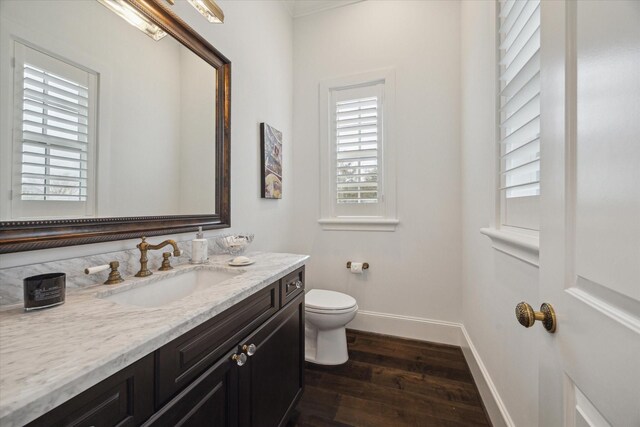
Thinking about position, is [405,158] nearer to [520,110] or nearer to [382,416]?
[520,110]

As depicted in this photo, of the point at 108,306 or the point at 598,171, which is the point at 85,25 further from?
the point at 598,171

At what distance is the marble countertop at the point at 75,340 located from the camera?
15.2 inches

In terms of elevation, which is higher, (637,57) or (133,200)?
(637,57)

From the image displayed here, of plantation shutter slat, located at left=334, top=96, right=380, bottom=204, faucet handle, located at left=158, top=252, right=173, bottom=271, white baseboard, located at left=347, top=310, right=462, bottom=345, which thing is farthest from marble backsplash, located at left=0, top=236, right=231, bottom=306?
white baseboard, located at left=347, top=310, right=462, bottom=345

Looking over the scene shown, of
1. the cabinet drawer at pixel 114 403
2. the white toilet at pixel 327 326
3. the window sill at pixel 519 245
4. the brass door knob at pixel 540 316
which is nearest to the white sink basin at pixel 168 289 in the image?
the cabinet drawer at pixel 114 403

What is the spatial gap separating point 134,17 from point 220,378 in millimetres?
1447

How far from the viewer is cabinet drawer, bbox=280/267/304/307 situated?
4.00 feet

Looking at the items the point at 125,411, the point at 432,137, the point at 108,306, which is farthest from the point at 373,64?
the point at 125,411

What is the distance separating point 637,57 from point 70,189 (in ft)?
4.63

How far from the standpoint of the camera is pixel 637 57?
1.13 ft

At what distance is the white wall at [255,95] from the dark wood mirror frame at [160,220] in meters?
0.07

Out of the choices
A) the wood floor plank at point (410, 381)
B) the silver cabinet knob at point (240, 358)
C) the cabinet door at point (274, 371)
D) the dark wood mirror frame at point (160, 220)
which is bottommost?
the wood floor plank at point (410, 381)

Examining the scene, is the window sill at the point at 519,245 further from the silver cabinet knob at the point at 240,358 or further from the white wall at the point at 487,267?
the silver cabinet knob at the point at 240,358

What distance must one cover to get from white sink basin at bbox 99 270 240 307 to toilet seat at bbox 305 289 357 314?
0.82 meters
